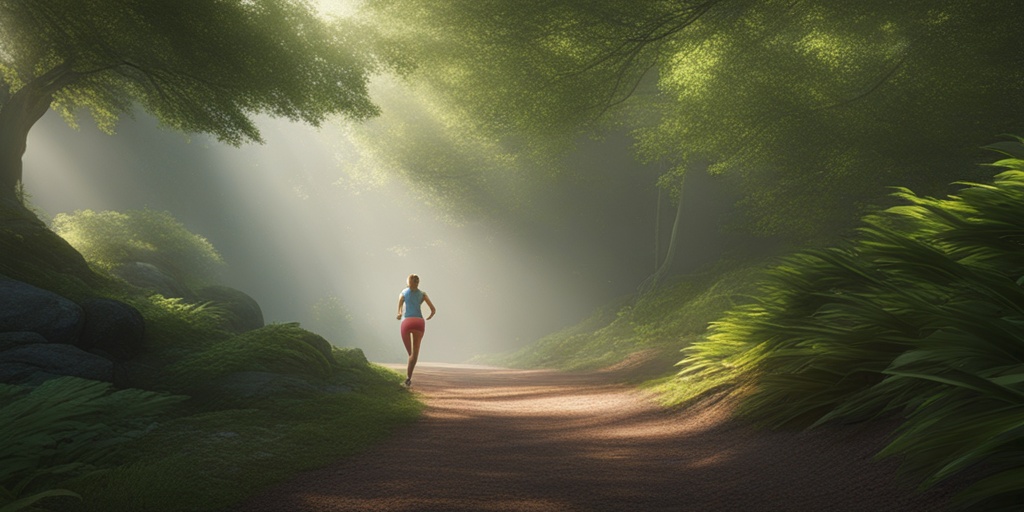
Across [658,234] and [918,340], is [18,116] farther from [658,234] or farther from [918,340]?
[658,234]

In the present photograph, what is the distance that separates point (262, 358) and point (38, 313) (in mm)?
2491

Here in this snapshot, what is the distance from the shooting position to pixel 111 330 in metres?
7.62

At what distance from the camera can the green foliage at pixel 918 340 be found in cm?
327

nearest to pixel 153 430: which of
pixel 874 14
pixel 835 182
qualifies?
pixel 874 14

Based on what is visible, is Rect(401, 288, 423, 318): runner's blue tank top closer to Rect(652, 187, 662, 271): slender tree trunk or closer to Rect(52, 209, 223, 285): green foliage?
Rect(52, 209, 223, 285): green foliage

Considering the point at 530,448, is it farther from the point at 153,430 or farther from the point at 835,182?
the point at 835,182

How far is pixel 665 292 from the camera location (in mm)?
20281

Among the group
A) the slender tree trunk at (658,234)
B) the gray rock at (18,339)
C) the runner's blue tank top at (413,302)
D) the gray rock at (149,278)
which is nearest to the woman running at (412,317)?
the runner's blue tank top at (413,302)

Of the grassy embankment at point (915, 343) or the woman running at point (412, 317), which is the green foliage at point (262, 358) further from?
the grassy embankment at point (915, 343)

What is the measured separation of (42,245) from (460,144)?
53.0 ft

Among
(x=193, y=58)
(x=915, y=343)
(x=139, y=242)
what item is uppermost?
(x=193, y=58)

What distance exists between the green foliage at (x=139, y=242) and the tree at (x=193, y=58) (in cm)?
483

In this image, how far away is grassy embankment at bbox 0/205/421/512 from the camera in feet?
13.9

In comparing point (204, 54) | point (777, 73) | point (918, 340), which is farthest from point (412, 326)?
point (918, 340)
